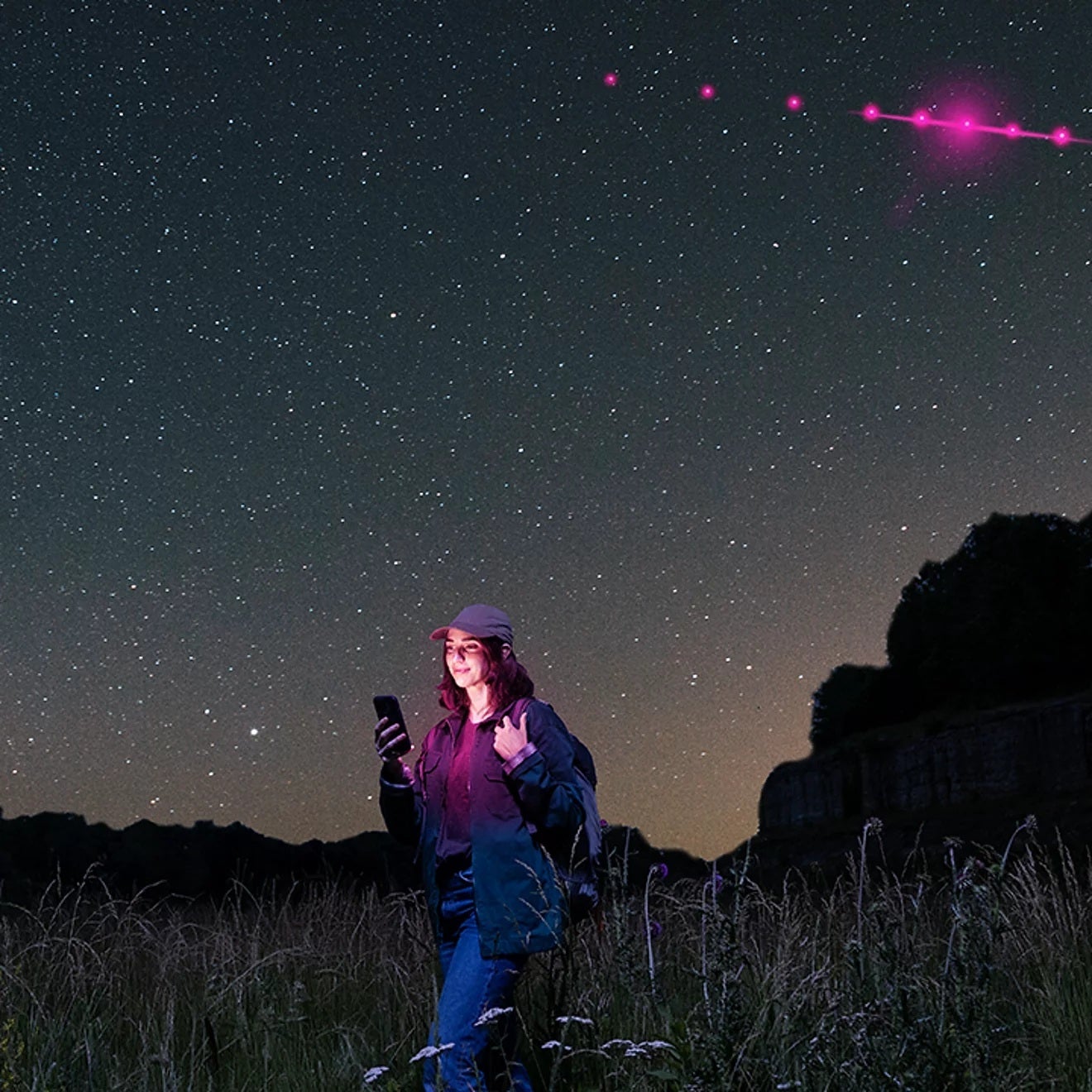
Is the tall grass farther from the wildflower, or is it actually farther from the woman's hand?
the woman's hand

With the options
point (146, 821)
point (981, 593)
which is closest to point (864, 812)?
point (981, 593)

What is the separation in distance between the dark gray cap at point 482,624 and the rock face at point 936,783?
46345mm

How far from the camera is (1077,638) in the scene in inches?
2552

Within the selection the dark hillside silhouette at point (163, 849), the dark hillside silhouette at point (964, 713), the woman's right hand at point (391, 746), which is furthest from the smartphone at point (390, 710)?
the dark hillside silhouette at point (964, 713)

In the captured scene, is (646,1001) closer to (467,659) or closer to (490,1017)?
(490,1017)

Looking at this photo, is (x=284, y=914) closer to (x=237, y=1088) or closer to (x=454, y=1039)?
(x=237, y=1088)

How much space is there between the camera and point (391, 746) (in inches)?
145

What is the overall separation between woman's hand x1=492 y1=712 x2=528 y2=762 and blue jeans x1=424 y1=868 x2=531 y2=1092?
0.34m

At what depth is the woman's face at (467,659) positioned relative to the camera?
3.63 metres

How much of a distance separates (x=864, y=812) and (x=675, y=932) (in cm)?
6502

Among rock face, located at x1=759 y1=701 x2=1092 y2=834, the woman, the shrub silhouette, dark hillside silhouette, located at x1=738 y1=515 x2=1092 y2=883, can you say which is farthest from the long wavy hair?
the shrub silhouette

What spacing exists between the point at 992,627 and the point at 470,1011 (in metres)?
70.0

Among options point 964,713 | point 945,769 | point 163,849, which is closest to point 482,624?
point 163,849

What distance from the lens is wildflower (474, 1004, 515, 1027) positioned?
276 cm
